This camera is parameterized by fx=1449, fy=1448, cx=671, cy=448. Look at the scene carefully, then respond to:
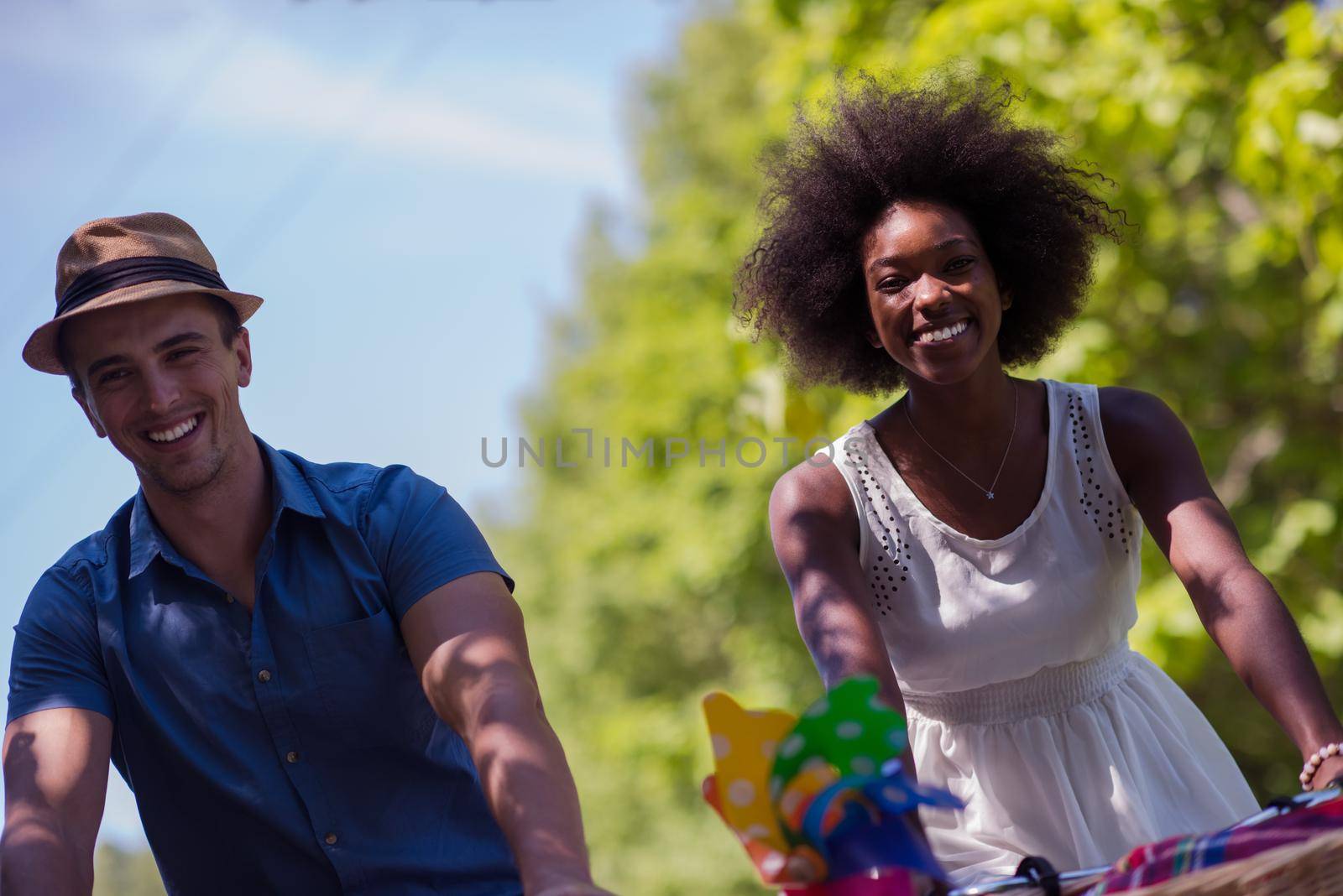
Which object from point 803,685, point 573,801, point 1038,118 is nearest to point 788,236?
point 573,801

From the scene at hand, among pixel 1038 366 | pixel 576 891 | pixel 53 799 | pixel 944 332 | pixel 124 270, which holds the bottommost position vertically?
pixel 576 891

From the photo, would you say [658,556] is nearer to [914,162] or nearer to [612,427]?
[612,427]

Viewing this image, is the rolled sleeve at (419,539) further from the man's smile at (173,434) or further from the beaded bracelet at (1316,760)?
the beaded bracelet at (1316,760)

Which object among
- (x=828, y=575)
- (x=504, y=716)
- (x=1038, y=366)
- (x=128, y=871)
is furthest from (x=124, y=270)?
(x=128, y=871)

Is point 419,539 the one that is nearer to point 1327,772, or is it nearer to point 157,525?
point 157,525

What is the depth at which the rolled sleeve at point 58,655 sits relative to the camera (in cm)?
277

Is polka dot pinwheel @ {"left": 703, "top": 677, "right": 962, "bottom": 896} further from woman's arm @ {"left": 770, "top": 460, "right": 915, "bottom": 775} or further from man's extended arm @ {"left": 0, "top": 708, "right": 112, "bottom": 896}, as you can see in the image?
man's extended arm @ {"left": 0, "top": 708, "right": 112, "bottom": 896}

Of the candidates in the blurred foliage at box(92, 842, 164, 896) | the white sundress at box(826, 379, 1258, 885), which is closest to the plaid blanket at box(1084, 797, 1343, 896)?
the white sundress at box(826, 379, 1258, 885)

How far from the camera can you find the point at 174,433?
2.80 m

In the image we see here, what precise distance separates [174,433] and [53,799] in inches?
27.9

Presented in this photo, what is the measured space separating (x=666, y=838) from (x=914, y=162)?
61.3 feet

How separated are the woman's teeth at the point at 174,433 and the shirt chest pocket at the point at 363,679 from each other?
459 millimetres

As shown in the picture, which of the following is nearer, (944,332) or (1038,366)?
(944,332)

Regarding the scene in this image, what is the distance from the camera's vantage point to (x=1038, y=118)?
18.1 ft
